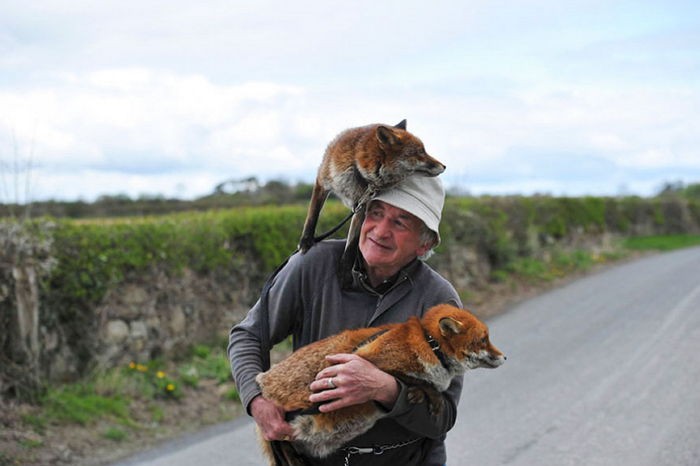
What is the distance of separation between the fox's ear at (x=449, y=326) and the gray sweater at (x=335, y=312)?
253mm

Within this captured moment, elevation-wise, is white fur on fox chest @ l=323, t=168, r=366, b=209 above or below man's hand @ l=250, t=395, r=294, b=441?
above

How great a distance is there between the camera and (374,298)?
318cm

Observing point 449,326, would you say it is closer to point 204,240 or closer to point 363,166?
point 363,166

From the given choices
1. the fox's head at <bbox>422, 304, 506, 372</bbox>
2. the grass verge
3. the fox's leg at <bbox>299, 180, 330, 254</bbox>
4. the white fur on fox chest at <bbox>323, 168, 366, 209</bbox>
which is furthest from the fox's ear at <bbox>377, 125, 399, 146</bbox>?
the grass verge

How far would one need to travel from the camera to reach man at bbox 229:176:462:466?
9.84ft

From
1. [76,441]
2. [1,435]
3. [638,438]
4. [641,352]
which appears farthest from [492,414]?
[1,435]

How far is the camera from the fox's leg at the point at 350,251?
3.20 meters

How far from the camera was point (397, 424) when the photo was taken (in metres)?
2.99

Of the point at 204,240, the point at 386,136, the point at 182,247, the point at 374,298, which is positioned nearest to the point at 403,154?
the point at 386,136

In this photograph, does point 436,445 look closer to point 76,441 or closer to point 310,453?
point 310,453

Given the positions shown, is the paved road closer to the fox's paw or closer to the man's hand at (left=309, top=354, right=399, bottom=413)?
the fox's paw

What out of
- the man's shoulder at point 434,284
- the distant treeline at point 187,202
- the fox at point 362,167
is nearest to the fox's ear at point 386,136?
the fox at point 362,167

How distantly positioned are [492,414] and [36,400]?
184 inches

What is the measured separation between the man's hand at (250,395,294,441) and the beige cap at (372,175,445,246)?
925mm
